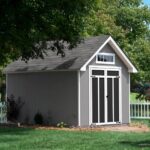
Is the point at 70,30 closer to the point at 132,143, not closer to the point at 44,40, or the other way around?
the point at 44,40

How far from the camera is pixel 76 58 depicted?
→ 2302 cm

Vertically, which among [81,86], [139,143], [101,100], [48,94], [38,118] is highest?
[81,86]

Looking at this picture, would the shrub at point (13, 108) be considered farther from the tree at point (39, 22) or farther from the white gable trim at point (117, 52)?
the white gable trim at point (117, 52)

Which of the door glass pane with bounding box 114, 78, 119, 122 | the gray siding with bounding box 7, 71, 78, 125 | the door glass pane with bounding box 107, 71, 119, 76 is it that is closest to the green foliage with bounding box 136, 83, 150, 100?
the gray siding with bounding box 7, 71, 78, 125

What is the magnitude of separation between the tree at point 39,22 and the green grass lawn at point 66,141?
Result: 3.72 meters

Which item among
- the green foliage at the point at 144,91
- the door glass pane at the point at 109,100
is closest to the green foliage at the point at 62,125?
the door glass pane at the point at 109,100

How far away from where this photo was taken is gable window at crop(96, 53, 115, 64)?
23.2 m

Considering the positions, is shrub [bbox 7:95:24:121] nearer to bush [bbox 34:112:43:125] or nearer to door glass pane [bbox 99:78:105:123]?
bush [bbox 34:112:43:125]

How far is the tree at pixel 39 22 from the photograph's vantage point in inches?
756

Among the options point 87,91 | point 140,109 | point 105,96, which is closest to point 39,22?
point 87,91

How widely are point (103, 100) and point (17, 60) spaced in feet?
A: 20.5

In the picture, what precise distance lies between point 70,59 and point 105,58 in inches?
64.4

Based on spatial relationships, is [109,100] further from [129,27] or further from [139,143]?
[129,27]

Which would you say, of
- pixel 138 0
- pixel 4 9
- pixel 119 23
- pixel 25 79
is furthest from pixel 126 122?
pixel 138 0
